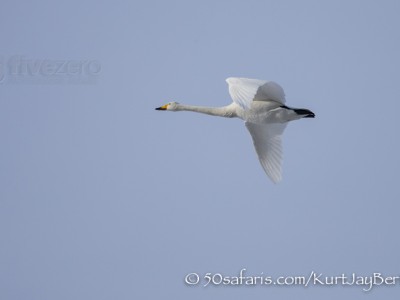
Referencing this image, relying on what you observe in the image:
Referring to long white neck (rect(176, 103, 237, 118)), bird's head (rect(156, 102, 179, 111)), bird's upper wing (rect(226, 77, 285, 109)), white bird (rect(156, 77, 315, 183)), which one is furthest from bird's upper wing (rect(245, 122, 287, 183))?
bird's head (rect(156, 102, 179, 111))

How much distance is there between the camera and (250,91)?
15.5m

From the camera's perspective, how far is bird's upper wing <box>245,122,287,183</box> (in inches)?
780

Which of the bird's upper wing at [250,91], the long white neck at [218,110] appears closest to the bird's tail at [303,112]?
the bird's upper wing at [250,91]

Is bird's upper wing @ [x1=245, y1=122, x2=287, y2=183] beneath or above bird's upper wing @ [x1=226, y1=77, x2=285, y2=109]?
beneath

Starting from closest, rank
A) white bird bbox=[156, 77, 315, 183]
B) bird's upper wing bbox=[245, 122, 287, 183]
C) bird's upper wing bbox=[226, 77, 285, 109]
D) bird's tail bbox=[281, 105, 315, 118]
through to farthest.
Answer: bird's upper wing bbox=[226, 77, 285, 109], white bird bbox=[156, 77, 315, 183], bird's tail bbox=[281, 105, 315, 118], bird's upper wing bbox=[245, 122, 287, 183]

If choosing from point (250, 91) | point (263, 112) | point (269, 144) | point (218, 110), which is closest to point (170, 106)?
point (218, 110)

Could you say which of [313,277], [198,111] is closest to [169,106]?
[198,111]

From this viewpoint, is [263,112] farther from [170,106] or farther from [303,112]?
[170,106]

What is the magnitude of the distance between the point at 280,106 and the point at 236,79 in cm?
246

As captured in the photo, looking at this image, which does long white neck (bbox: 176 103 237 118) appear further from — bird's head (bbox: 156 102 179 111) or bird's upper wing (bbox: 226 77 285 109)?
bird's upper wing (bbox: 226 77 285 109)

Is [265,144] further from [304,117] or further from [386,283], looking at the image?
[386,283]

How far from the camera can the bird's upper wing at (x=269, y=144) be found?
19812mm

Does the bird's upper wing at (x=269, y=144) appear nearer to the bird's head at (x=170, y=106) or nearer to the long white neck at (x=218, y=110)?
the long white neck at (x=218, y=110)

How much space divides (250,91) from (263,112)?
2.95m
